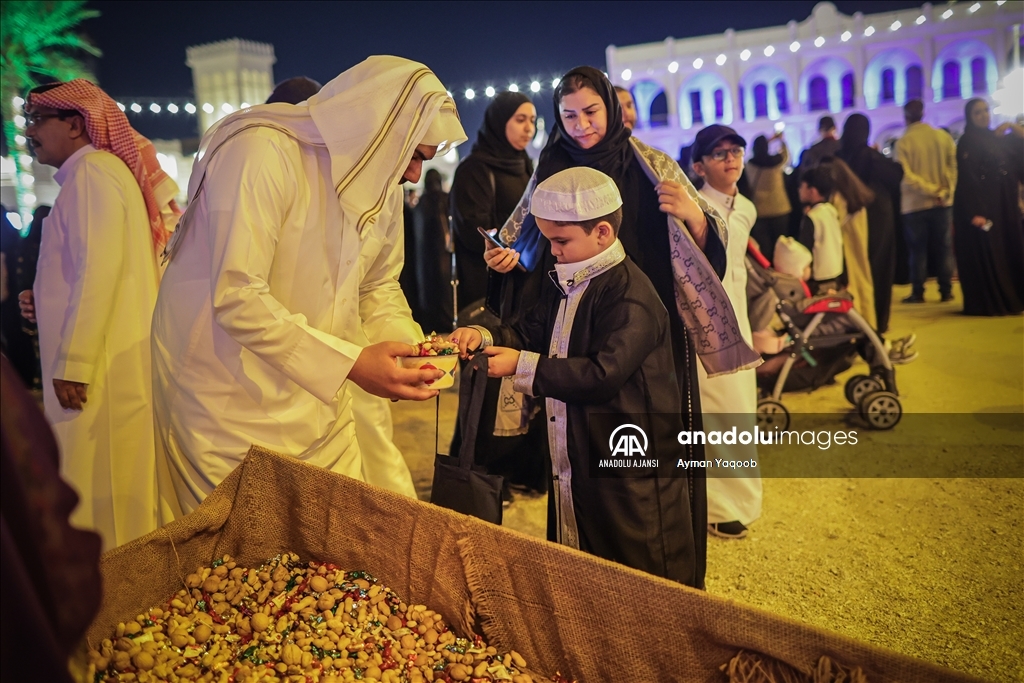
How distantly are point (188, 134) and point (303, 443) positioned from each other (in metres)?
27.0

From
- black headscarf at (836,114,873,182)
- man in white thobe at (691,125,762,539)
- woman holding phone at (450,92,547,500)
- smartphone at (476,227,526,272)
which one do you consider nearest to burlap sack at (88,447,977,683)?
smartphone at (476,227,526,272)

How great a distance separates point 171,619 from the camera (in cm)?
179

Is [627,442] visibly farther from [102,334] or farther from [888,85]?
[888,85]

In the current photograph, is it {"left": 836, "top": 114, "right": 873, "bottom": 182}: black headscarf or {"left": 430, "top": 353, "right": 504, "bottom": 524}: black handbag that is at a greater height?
{"left": 836, "top": 114, "right": 873, "bottom": 182}: black headscarf

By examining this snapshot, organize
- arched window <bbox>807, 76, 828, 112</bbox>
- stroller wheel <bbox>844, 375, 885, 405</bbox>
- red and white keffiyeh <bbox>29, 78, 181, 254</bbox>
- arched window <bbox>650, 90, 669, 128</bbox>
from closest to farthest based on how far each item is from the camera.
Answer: red and white keffiyeh <bbox>29, 78, 181, 254</bbox> → stroller wheel <bbox>844, 375, 885, 405</bbox> → arched window <bbox>650, 90, 669, 128</bbox> → arched window <bbox>807, 76, 828, 112</bbox>

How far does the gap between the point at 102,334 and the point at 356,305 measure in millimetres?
897

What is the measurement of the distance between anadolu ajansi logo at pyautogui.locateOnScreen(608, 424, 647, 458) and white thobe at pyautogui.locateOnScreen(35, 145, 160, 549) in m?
1.63

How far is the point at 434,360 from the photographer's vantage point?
1938 millimetres

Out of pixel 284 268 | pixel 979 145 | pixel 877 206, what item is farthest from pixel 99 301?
pixel 979 145

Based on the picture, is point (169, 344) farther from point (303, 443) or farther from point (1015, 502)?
point (1015, 502)

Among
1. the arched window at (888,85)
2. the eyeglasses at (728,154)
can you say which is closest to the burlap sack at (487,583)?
the eyeglasses at (728,154)

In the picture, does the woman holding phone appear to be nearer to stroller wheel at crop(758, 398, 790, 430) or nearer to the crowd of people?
the crowd of people

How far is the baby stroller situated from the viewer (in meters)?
4.63

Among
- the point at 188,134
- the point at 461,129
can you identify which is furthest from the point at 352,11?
the point at 188,134
